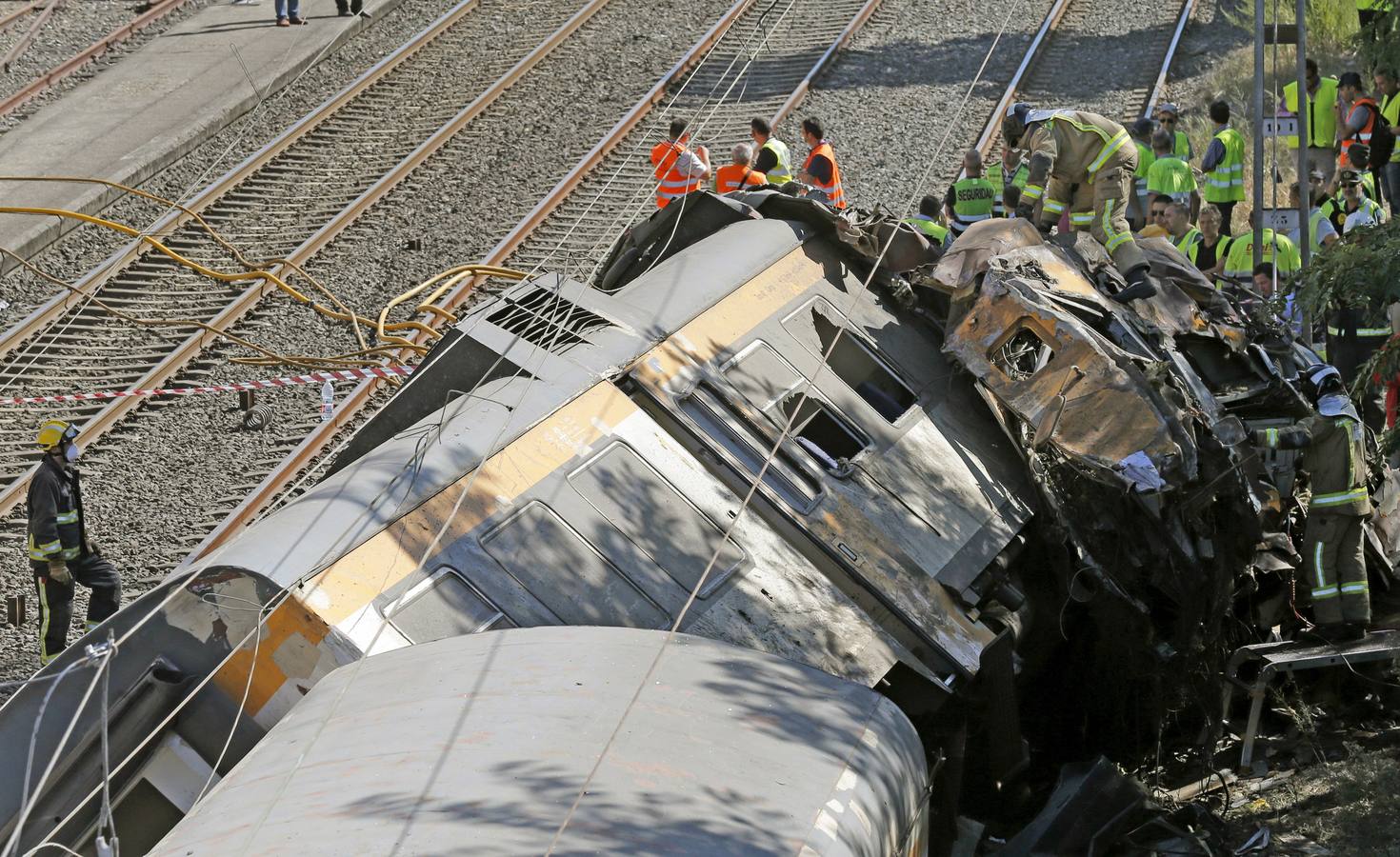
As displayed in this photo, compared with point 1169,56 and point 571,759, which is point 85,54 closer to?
point 1169,56

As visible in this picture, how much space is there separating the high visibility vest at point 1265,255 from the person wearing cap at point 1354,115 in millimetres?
1478

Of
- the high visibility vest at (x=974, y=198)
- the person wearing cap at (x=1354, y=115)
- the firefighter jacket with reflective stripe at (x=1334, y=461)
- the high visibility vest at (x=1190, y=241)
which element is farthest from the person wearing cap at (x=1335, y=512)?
the person wearing cap at (x=1354, y=115)

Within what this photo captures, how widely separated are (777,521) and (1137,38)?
15035mm

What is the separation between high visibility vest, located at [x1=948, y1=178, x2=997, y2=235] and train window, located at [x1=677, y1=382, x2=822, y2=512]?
6829 millimetres

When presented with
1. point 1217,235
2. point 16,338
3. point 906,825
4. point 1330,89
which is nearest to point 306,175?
point 16,338

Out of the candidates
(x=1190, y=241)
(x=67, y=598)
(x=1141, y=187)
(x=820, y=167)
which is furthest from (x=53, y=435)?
(x=1141, y=187)

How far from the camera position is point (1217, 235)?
14.4 metres

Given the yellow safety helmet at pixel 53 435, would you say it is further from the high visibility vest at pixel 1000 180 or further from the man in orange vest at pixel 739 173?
the high visibility vest at pixel 1000 180

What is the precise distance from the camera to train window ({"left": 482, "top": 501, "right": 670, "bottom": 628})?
24.0 ft

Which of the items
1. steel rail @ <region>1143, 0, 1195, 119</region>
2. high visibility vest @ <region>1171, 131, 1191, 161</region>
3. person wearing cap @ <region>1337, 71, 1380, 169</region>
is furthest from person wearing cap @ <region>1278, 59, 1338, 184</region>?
steel rail @ <region>1143, 0, 1195, 119</region>

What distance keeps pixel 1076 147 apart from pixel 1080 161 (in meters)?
0.12

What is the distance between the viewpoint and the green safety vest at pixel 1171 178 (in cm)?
1524

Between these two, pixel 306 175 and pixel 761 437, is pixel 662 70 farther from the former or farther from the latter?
pixel 761 437

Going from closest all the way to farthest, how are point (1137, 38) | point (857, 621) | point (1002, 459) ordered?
point (857, 621) → point (1002, 459) → point (1137, 38)
